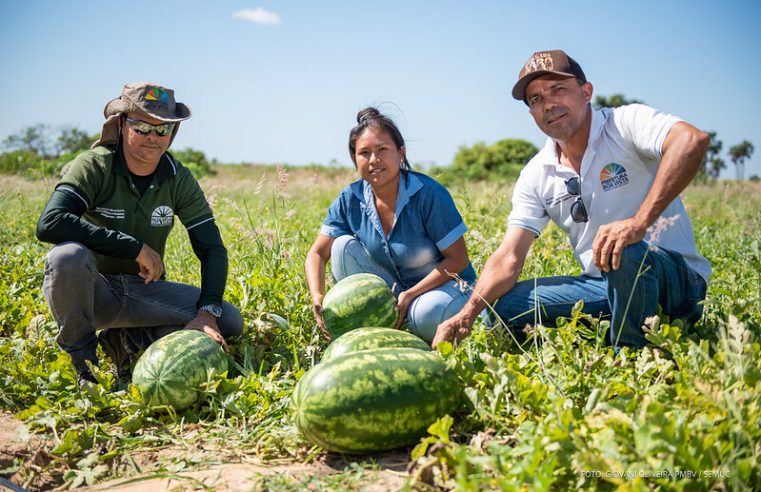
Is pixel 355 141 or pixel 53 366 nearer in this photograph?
pixel 53 366

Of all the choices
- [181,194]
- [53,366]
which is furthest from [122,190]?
[53,366]

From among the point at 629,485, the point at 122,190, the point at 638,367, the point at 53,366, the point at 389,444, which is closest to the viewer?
the point at 629,485

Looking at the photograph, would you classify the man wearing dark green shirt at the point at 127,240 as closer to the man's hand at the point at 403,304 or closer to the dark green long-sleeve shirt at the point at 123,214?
the dark green long-sleeve shirt at the point at 123,214

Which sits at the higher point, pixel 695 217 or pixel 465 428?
pixel 695 217

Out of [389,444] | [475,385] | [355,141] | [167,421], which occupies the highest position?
[355,141]

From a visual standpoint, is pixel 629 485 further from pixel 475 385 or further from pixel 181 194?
pixel 181 194

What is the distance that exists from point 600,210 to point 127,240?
2.63 metres

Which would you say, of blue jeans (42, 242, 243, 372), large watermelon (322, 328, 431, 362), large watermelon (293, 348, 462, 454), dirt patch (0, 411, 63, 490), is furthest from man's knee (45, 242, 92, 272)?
large watermelon (293, 348, 462, 454)

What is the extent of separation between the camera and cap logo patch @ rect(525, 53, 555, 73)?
3286mm

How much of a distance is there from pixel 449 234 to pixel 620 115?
119 centimetres

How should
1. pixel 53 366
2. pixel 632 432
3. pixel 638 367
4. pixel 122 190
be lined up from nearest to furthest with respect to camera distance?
pixel 632 432 → pixel 638 367 → pixel 53 366 → pixel 122 190

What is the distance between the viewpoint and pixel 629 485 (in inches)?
66.8

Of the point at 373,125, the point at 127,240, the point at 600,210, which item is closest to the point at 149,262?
the point at 127,240

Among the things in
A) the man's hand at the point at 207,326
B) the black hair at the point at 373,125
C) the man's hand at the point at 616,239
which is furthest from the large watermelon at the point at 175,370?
the man's hand at the point at 616,239
